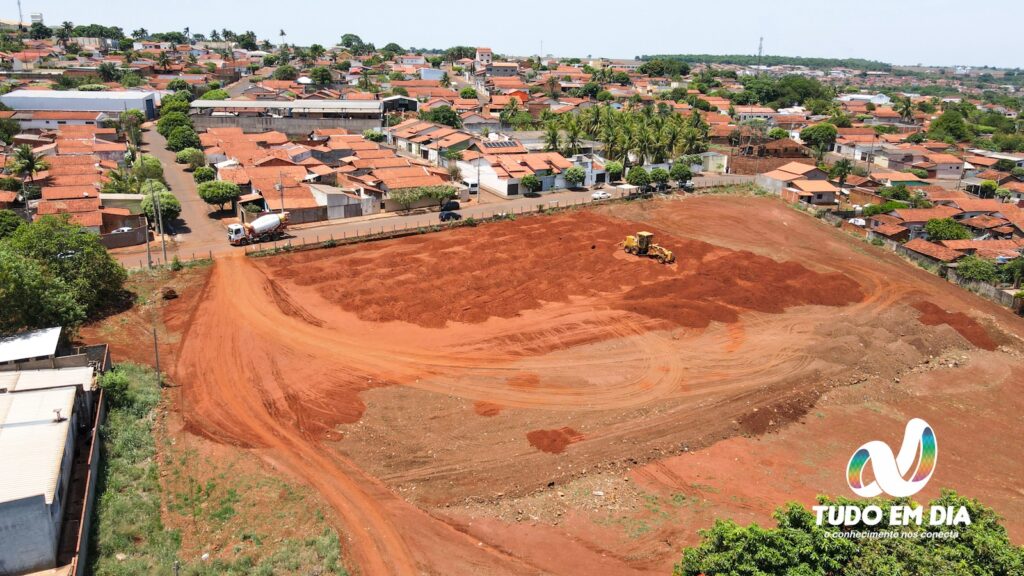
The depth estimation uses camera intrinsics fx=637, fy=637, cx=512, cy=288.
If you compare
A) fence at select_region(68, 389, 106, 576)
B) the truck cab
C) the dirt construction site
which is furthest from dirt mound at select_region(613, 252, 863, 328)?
the truck cab

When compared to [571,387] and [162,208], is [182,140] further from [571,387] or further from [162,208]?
[571,387]

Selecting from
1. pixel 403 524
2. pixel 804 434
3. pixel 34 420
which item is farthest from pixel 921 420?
pixel 34 420

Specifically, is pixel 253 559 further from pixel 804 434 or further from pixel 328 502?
pixel 804 434

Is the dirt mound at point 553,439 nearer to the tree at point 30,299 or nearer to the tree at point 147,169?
the tree at point 30,299

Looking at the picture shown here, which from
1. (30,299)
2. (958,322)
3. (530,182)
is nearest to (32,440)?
(30,299)

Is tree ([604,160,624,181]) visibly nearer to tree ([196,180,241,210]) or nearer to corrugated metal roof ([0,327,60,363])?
tree ([196,180,241,210])

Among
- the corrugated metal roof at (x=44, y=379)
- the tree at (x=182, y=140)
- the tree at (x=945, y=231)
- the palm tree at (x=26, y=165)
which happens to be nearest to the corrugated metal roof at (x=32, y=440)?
the corrugated metal roof at (x=44, y=379)
